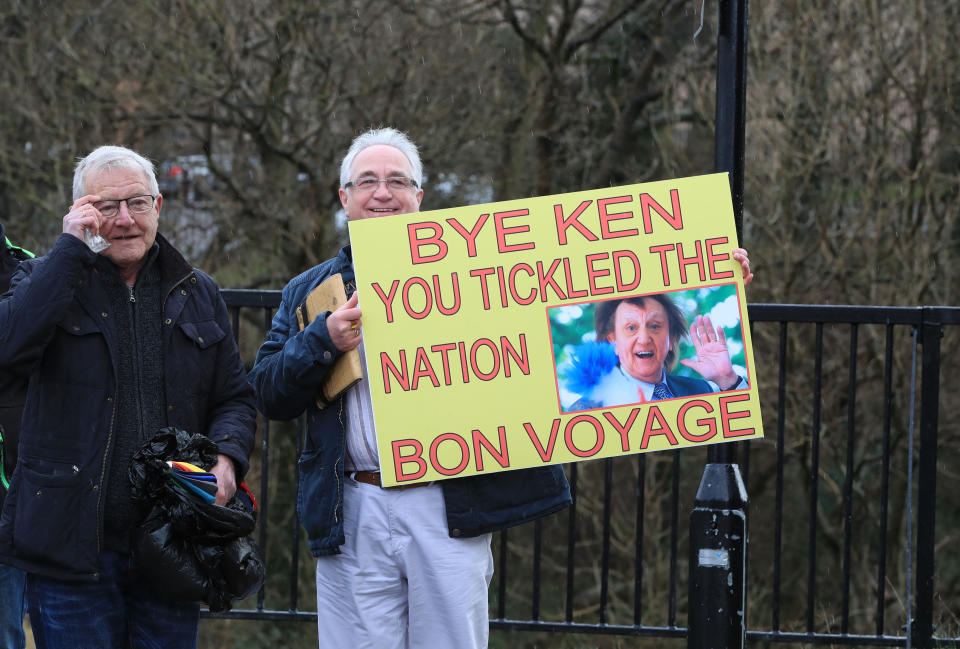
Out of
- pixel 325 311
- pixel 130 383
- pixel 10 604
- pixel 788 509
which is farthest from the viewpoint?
pixel 788 509

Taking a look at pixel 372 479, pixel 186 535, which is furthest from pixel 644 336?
pixel 186 535

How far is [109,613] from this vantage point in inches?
117

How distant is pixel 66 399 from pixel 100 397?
0.28ft

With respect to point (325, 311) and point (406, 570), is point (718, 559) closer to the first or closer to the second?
point (406, 570)

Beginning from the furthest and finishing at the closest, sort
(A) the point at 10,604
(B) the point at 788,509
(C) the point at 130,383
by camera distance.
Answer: (B) the point at 788,509
(A) the point at 10,604
(C) the point at 130,383

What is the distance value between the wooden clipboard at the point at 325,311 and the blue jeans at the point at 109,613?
0.68 m

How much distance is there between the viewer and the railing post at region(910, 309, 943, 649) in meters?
4.48

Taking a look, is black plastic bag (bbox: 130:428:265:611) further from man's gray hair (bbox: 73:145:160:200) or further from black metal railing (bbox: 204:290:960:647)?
black metal railing (bbox: 204:290:960:647)

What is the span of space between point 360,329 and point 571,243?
67cm

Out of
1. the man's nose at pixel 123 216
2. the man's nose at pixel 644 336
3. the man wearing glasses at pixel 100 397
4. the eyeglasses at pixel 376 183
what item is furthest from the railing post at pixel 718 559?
the man's nose at pixel 123 216

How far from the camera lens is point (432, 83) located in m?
12.0

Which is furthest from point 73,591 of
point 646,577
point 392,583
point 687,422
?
point 646,577

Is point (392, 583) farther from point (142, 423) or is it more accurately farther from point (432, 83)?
point (432, 83)

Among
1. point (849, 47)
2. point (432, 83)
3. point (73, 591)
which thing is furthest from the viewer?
point (432, 83)
